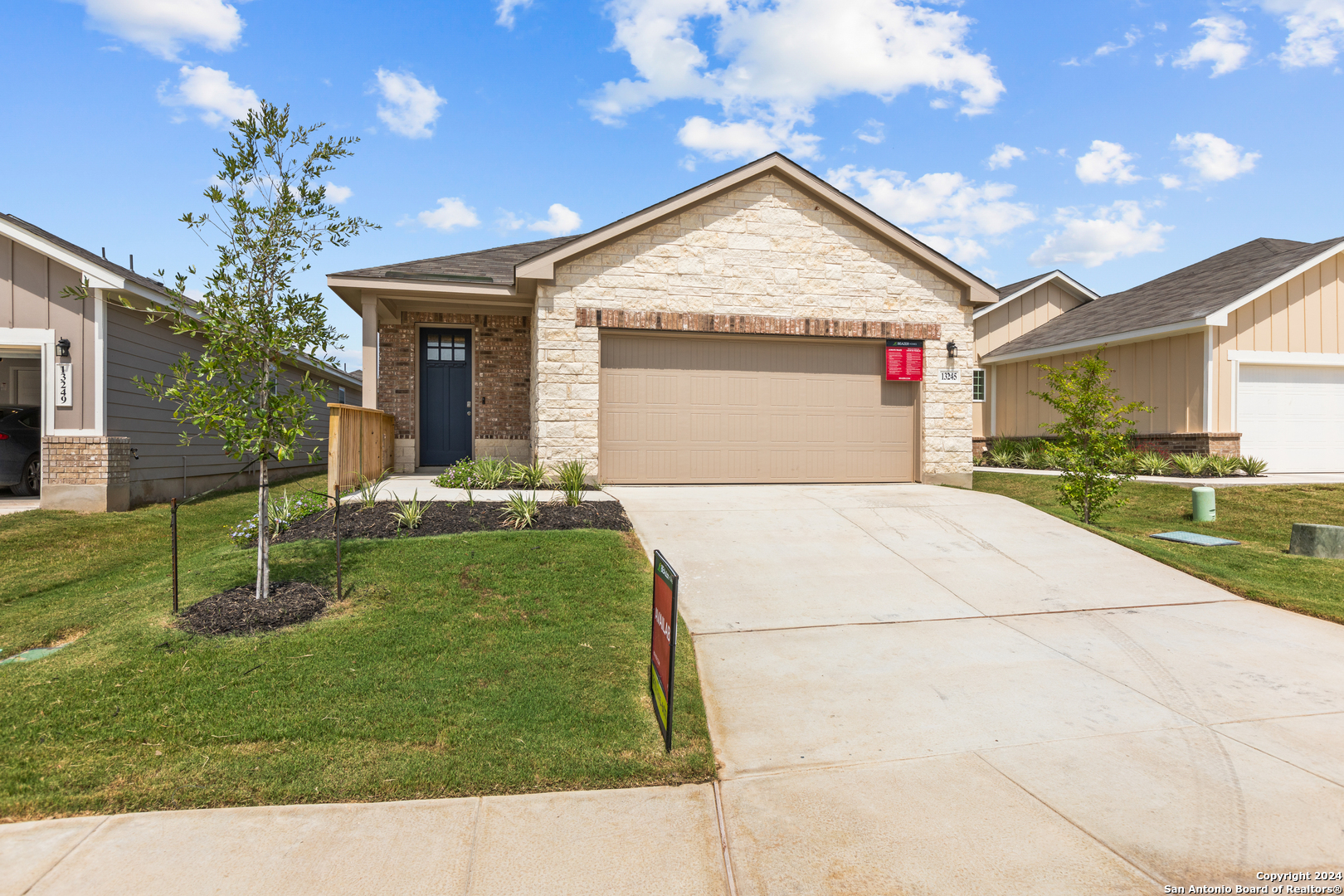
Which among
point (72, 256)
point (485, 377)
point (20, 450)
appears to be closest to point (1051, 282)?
point (485, 377)

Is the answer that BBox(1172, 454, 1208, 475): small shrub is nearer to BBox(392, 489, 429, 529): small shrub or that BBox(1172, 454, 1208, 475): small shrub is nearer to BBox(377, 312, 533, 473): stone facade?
BBox(377, 312, 533, 473): stone facade

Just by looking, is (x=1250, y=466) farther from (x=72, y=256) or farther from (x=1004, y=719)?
(x=72, y=256)

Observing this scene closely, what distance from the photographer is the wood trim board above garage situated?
1111cm

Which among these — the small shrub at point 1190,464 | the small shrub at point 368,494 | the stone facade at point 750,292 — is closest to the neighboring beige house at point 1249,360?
the small shrub at point 1190,464

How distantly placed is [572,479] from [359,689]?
5.63m

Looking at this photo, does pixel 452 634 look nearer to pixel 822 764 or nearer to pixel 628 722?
pixel 628 722

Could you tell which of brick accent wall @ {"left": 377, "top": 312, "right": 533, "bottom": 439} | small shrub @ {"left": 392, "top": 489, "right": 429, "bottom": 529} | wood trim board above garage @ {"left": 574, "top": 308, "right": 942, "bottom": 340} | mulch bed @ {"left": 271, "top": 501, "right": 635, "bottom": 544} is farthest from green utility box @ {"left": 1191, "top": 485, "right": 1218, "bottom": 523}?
brick accent wall @ {"left": 377, "top": 312, "right": 533, "bottom": 439}

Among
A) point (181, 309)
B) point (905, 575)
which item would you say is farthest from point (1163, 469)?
point (181, 309)

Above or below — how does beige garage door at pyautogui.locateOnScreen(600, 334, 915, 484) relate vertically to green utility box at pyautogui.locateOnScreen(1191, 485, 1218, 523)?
above

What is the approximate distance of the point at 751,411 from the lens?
38.8ft

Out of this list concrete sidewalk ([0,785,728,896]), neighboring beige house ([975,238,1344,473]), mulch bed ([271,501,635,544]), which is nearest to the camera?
concrete sidewalk ([0,785,728,896])

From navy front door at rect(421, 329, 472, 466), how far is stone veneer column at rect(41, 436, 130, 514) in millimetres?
4974

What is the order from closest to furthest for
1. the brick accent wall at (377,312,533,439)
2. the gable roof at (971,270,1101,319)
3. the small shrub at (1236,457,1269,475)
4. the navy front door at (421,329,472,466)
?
the brick accent wall at (377,312,533,439)
the small shrub at (1236,457,1269,475)
the navy front door at (421,329,472,466)
the gable roof at (971,270,1101,319)

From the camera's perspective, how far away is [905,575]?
7.15m
